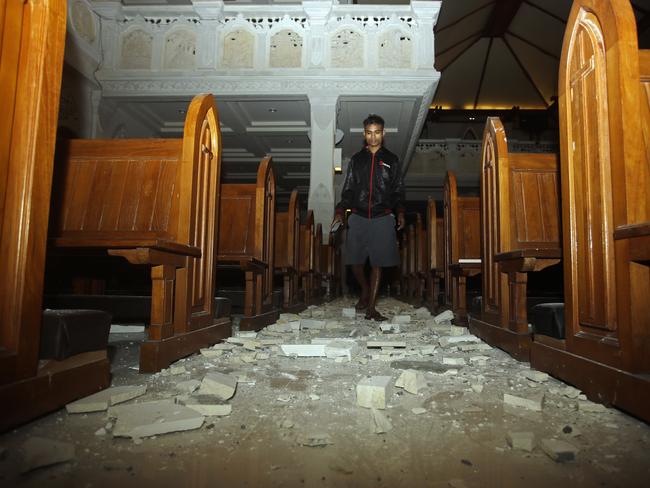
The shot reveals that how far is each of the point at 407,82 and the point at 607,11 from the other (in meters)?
7.56

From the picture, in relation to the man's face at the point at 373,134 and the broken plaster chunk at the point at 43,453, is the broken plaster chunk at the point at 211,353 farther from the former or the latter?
the man's face at the point at 373,134

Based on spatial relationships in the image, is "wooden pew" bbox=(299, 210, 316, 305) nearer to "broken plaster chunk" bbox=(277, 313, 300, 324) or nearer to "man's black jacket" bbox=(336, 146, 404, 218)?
"broken plaster chunk" bbox=(277, 313, 300, 324)

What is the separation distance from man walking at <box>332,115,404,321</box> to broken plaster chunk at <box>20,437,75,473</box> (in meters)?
3.28

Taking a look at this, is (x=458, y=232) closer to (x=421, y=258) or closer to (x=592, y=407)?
(x=421, y=258)

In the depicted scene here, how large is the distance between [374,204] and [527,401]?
2.84m

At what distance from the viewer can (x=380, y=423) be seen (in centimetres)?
138

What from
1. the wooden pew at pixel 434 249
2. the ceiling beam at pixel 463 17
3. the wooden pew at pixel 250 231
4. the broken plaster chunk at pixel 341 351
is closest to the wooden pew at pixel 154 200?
the broken plaster chunk at pixel 341 351

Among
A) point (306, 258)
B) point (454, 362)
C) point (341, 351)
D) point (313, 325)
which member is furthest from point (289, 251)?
point (454, 362)

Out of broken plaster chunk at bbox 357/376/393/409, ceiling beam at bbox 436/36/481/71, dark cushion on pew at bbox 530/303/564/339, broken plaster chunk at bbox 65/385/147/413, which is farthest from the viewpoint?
ceiling beam at bbox 436/36/481/71

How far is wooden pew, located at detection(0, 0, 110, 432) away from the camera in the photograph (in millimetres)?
1299

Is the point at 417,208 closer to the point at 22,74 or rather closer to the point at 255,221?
the point at 255,221

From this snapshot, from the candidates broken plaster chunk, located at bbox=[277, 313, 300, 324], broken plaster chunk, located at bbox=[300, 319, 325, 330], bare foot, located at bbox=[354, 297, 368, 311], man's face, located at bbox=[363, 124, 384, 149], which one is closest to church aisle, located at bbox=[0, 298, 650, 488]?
broken plaster chunk, located at bbox=[300, 319, 325, 330]

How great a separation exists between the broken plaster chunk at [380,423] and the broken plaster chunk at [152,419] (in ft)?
1.81

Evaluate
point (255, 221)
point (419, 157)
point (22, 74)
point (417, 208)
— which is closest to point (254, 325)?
point (255, 221)
